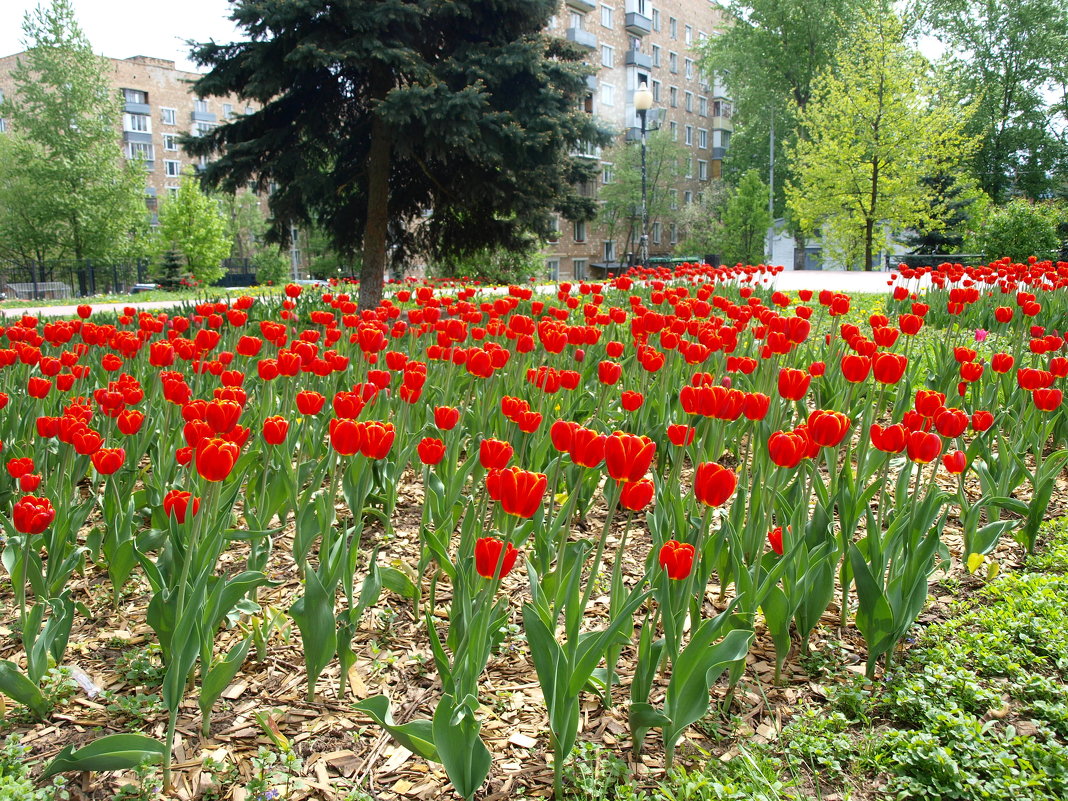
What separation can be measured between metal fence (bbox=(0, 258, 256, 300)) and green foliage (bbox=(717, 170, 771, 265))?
79.0ft

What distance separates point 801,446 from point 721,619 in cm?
64

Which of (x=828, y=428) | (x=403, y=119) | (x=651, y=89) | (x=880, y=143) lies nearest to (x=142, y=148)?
(x=651, y=89)

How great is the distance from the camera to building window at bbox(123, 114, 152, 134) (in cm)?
5872

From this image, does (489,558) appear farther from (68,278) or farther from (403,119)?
(68,278)

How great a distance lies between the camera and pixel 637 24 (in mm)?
50094

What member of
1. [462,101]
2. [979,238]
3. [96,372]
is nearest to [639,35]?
[979,238]

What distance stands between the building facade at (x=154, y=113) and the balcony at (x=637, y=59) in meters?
28.1

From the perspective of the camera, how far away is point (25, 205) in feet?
98.2

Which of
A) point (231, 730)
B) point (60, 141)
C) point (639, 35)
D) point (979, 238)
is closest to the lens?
point (231, 730)

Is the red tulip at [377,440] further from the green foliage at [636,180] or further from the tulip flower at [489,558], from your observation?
the green foliage at [636,180]

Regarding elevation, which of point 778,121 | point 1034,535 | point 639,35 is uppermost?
point 639,35

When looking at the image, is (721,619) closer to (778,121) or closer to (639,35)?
(778,121)

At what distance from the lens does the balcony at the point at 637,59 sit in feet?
165

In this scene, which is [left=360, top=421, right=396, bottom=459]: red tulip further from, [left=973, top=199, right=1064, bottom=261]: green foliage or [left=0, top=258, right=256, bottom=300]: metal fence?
[left=0, top=258, right=256, bottom=300]: metal fence
